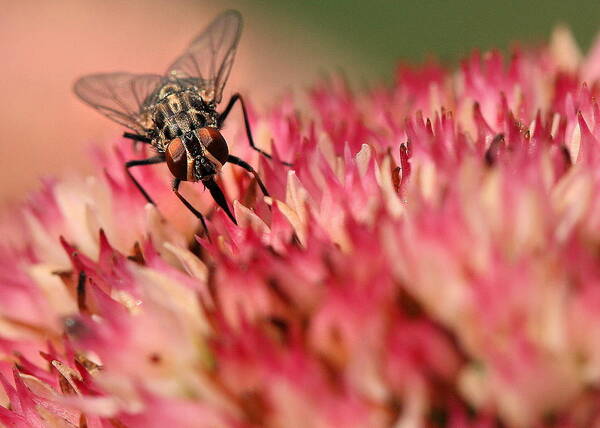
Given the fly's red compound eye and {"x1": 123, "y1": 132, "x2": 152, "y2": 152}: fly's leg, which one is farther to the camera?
{"x1": 123, "y1": 132, "x2": 152, "y2": 152}: fly's leg

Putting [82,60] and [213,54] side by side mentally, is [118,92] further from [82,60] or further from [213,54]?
[82,60]

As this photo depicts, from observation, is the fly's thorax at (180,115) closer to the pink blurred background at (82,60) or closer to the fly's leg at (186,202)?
the fly's leg at (186,202)

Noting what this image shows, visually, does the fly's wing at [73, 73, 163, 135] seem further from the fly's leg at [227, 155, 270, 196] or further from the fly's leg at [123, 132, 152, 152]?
the fly's leg at [227, 155, 270, 196]

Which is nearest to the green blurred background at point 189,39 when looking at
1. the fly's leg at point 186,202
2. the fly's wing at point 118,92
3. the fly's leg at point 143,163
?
the fly's wing at point 118,92

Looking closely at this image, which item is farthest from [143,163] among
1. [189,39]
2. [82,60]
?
[189,39]

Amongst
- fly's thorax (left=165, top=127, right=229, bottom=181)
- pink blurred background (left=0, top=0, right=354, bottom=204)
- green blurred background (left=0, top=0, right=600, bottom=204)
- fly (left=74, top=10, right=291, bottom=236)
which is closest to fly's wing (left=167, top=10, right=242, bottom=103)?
fly (left=74, top=10, right=291, bottom=236)

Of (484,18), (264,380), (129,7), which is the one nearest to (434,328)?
(264,380)
